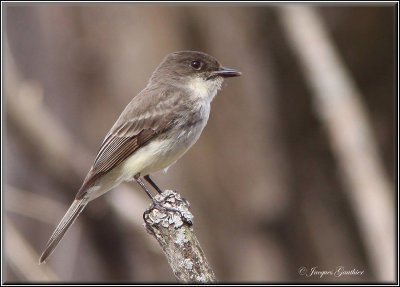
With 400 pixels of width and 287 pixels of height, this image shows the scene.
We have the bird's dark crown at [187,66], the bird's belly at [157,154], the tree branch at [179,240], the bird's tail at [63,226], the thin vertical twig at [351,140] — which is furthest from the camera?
the thin vertical twig at [351,140]

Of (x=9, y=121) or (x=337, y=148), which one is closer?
(x=337, y=148)

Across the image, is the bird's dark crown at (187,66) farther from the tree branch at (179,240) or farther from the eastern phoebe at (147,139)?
the tree branch at (179,240)

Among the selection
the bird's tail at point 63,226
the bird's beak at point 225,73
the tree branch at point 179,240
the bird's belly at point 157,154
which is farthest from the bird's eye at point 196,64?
the tree branch at point 179,240

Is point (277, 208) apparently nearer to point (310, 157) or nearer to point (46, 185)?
point (310, 157)

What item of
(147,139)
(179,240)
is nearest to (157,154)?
(147,139)

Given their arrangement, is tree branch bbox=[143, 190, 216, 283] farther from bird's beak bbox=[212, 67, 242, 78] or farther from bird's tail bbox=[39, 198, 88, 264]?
bird's beak bbox=[212, 67, 242, 78]

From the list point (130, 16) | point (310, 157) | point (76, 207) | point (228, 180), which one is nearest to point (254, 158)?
point (228, 180)
